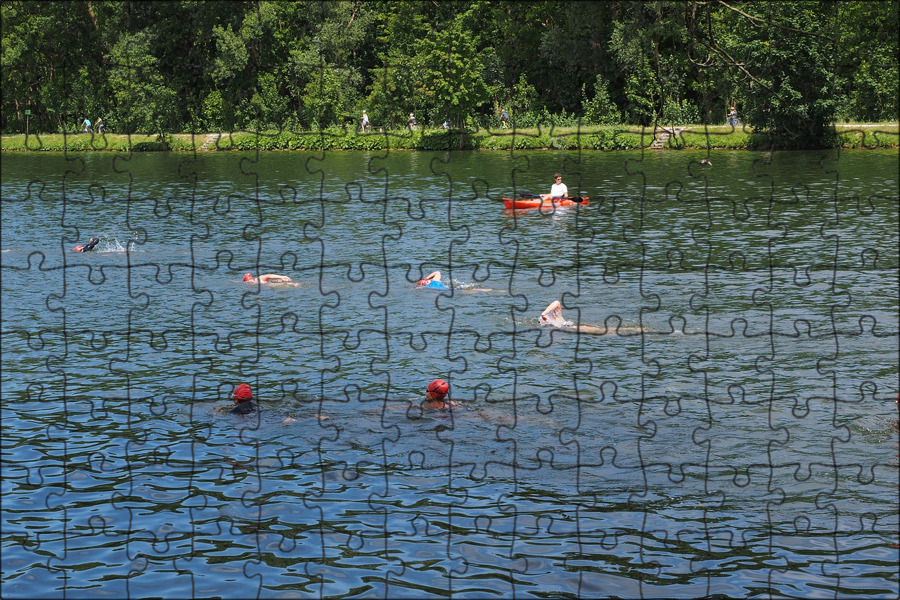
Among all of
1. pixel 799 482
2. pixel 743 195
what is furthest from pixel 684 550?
pixel 743 195

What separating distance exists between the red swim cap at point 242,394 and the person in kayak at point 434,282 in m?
11.5

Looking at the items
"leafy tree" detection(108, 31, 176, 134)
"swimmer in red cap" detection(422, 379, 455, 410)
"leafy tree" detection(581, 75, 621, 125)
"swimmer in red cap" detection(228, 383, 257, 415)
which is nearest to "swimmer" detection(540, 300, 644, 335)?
"swimmer in red cap" detection(422, 379, 455, 410)

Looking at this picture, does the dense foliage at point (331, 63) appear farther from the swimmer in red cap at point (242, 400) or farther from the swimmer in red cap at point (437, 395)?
the swimmer in red cap at point (242, 400)

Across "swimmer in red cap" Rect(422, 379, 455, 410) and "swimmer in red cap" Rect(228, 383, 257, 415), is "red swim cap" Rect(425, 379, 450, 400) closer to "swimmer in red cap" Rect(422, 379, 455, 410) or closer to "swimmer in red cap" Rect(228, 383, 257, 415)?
"swimmer in red cap" Rect(422, 379, 455, 410)

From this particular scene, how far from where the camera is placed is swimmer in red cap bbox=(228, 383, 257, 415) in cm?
1928

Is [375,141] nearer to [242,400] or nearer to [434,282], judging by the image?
[434,282]

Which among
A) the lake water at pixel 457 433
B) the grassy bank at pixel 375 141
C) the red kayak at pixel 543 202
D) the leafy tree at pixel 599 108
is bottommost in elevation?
the lake water at pixel 457 433

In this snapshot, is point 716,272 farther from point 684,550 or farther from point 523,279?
point 684,550

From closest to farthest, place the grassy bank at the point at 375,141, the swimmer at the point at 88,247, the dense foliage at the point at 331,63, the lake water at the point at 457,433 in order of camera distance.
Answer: the lake water at the point at 457,433
the swimmer at the point at 88,247
the grassy bank at the point at 375,141
the dense foliage at the point at 331,63

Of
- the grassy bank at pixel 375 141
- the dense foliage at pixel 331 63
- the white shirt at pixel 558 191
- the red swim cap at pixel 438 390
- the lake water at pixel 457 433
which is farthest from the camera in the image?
the dense foliage at pixel 331 63

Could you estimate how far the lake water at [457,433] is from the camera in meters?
13.2

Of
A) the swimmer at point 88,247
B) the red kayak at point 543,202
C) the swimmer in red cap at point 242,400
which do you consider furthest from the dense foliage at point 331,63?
the swimmer in red cap at point 242,400

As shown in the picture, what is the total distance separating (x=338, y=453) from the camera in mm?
17594

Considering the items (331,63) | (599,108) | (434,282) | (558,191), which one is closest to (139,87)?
(331,63)
